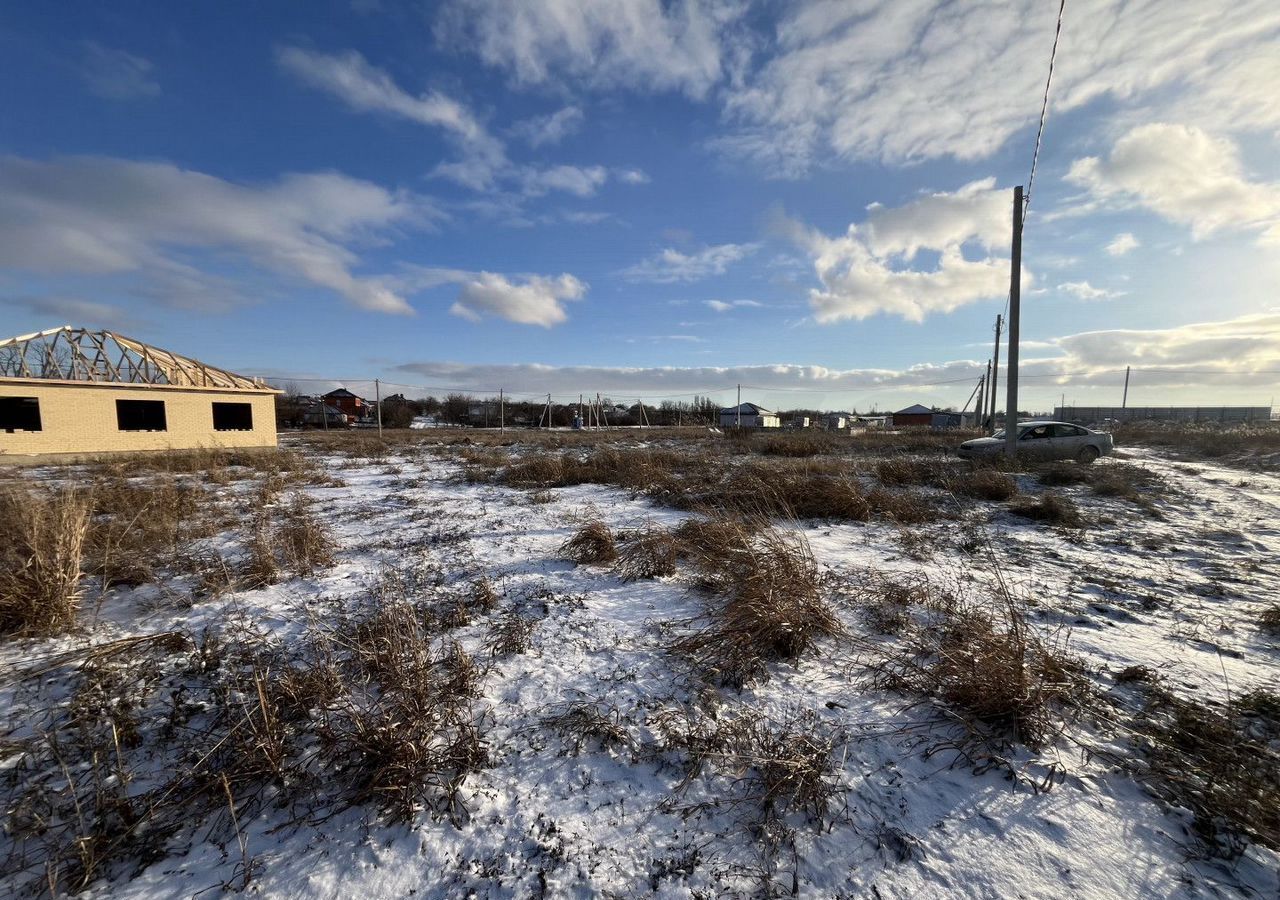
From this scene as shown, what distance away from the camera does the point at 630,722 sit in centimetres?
260

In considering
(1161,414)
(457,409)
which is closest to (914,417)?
(1161,414)

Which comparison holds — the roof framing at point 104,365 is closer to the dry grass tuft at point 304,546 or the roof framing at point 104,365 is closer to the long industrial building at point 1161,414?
the dry grass tuft at point 304,546

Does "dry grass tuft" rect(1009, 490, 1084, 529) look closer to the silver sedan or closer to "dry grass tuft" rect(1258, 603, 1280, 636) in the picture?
"dry grass tuft" rect(1258, 603, 1280, 636)

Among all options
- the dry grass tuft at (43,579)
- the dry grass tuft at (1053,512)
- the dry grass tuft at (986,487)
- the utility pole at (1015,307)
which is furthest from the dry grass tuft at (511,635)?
the utility pole at (1015,307)

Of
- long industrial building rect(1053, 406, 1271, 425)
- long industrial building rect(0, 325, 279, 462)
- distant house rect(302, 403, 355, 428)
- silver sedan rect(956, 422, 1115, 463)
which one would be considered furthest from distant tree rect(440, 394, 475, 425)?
long industrial building rect(1053, 406, 1271, 425)

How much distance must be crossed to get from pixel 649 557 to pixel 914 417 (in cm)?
8626

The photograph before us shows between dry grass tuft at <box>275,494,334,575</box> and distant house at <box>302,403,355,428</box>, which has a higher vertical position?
distant house at <box>302,403,355,428</box>

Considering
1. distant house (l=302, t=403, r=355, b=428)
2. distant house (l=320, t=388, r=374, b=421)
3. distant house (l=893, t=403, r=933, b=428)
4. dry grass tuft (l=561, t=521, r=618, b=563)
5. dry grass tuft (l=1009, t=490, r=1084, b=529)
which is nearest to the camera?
dry grass tuft (l=561, t=521, r=618, b=563)

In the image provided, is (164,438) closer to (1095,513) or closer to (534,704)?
(534,704)

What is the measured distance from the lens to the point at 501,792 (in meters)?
2.18

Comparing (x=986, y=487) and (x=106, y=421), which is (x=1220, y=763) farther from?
(x=106, y=421)

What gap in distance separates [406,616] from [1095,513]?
9770mm

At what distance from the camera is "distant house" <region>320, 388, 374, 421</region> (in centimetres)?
6238

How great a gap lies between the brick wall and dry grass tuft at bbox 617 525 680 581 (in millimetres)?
21767
